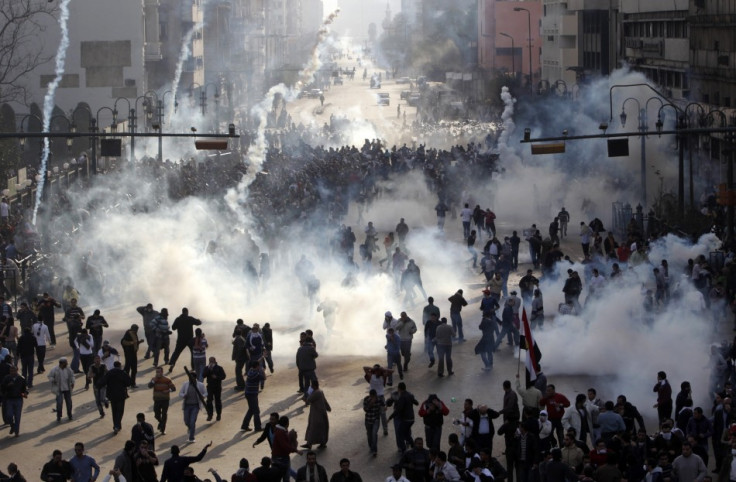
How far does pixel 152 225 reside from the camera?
31828mm

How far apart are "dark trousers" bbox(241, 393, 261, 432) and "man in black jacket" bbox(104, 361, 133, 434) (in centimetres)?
173

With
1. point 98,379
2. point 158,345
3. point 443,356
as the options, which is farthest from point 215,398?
point 443,356

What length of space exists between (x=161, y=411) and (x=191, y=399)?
2.25 ft

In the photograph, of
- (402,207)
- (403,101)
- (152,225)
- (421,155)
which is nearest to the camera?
(152,225)

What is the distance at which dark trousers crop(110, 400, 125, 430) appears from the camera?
63.9 feet

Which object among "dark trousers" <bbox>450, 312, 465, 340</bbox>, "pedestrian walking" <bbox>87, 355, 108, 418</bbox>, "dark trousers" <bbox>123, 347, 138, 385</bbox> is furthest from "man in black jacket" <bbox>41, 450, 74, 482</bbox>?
"dark trousers" <bbox>450, 312, 465, 340</bbox>

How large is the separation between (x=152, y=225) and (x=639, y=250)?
11110 mm

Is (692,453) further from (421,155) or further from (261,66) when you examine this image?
(261,66)

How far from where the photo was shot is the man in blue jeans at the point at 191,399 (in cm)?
1892

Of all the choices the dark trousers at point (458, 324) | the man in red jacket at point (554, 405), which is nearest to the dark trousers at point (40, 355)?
the dark trousers at point (458, 324)

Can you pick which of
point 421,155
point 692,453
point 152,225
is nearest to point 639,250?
point 152,225

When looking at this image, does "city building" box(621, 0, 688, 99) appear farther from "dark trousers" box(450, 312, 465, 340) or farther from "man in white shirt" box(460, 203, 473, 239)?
"dark trousers" box(450, 312, 465, 340)

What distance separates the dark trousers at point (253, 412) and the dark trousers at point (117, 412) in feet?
5.71

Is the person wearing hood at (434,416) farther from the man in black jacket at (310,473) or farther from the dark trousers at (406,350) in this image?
the dark trousers at (406,350)
